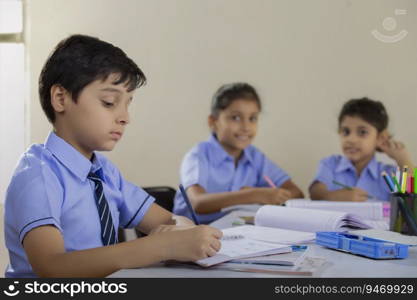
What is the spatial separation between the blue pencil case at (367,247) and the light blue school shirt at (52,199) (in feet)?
1.37

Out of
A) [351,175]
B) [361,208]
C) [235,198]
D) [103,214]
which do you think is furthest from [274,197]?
[103,214]

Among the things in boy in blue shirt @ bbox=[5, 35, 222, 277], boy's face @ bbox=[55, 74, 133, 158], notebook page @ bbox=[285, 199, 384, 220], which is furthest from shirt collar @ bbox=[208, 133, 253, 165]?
boy's face @ bbox=[55, 74, 133, 158]

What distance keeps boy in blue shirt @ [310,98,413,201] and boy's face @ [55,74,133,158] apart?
1.24 metres

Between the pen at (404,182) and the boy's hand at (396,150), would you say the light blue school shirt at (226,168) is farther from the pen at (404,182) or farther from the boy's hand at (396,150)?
the pen at (404,182)

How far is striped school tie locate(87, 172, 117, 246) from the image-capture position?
39.2 inches

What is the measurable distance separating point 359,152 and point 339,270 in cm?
152

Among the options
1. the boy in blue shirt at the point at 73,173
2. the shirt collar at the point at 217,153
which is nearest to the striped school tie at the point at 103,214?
the boy in blue shirt at the point at 73,173

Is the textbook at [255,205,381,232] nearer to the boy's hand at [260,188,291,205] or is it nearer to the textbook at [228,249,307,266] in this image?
the textbook at [228,249,307,266]

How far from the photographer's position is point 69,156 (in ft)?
3.24

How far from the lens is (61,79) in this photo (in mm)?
1022

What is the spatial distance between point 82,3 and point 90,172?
640 millimetres

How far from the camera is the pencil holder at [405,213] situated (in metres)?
1.09

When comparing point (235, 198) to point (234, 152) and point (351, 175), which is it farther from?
point (351, 175)

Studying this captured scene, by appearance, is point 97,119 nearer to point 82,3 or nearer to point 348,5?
point 82,3
